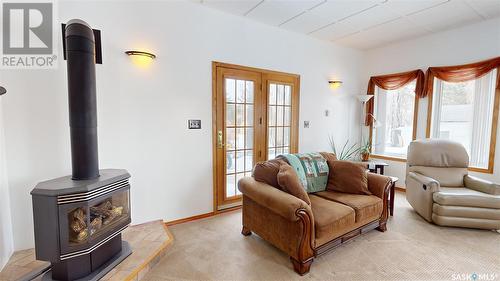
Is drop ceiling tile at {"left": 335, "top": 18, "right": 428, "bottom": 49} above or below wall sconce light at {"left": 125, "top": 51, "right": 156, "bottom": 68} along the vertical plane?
above

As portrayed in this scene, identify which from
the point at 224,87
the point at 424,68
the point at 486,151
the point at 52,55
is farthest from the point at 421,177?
the point at 52,55

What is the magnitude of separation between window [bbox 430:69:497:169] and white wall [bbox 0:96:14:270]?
5.75 m

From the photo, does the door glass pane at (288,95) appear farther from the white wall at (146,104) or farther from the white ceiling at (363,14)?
the white ceiling at (363,14)

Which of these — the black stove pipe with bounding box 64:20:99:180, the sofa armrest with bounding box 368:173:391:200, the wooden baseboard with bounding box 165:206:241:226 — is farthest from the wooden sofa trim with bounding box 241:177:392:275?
the black stove pipe with bounding box 64:20:99:180

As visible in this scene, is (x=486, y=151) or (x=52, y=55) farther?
(x=486, y=151)

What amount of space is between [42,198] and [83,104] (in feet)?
2.34

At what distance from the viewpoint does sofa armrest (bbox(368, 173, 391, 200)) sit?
2680mm

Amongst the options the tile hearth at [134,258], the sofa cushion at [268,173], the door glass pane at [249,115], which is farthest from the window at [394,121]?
the tile hearth at [134,258]

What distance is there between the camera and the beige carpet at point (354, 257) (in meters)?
1.99

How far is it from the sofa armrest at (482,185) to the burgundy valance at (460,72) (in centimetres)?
145

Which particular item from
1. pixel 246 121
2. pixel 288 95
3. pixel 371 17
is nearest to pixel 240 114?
pixel 246 121

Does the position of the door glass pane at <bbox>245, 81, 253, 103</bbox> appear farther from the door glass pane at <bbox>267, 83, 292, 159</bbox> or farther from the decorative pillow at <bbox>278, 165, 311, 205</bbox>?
the decorative pillow at <bbox>278, 165, 311, 205</bbox>

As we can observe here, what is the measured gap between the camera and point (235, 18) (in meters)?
3.24

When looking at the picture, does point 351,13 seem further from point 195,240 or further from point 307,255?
point 195,240
